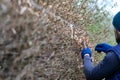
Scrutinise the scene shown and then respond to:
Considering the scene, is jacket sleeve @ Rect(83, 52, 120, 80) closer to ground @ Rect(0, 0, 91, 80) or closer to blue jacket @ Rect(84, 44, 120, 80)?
blue jacket @ Rect(84, 44, 120, 80)

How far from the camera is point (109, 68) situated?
13.2ft

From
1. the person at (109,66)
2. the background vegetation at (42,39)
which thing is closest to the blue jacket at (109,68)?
the person at (109,66)

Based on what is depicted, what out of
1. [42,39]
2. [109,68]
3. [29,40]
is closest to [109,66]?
[109,68]

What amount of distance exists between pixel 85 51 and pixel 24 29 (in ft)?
6.83

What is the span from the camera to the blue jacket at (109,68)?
157 inches

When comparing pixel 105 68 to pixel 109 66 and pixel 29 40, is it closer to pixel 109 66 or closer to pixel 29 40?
pixel 109 66

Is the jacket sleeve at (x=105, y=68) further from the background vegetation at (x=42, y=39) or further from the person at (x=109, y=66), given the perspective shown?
the background vegetation at (x=42, y=39)

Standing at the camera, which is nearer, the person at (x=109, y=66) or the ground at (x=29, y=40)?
the ground at (x=29, y=40)

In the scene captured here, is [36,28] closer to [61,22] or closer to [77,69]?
[61,22]

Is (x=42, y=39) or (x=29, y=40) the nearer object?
(x=29, y=40)

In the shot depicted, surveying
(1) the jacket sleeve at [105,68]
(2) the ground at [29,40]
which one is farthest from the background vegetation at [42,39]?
(1) the jacket sleeve at [105,68]

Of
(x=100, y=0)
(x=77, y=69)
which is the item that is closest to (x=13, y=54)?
(x=77, y=69)

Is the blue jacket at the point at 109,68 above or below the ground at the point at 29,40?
below

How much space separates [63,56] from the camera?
178 inches
